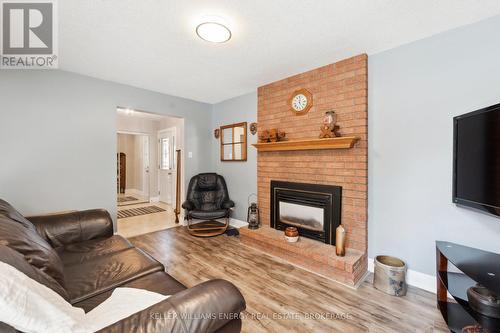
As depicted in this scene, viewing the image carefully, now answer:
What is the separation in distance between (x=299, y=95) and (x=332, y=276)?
2265 millimetres

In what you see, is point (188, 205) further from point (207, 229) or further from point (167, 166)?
point (167, 166)

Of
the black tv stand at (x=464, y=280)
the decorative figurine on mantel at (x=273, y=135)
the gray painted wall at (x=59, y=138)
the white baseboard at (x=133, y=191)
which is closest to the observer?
the black tv stand at (x=464, y=280)

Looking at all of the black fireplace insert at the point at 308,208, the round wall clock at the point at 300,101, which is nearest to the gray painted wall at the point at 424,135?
the black fireplace insert at the point at 308,208

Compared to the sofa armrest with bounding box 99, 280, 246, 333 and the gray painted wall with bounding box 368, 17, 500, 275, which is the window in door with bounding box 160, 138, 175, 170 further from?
the sofa armrest with bounding box 99, 280, 246, 333

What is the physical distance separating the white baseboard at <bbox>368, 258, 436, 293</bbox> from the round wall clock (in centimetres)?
216

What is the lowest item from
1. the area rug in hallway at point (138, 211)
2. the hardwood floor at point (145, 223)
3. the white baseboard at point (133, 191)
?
the hardwood floor at point (145, 223)

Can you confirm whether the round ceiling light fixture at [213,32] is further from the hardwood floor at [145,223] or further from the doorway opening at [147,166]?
the hardwood floor at [145,223]

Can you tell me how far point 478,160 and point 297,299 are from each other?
5.98ft

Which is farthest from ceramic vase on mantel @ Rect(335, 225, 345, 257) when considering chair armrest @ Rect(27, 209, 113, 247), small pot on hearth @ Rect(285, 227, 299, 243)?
chair armrest @ Rect(27, 209, 113, 247)

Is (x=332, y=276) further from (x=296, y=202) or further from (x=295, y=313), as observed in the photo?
(x=296, y=202)

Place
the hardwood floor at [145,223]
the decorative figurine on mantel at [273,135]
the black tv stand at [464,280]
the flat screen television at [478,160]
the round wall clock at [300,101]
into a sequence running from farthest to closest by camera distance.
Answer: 1. the hardwood floor at [145,223]
2. the decorative figurine on mantel at [273,135]
3. the round wall clock at [300,101]
4. the flat screen television at [478,160]
5. the black tv stand at [464,280]

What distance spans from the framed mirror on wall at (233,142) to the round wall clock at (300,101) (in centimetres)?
105

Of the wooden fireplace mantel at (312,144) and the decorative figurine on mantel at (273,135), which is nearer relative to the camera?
the wooden fireplace mantel at (312,144)

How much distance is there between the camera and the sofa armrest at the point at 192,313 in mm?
761
